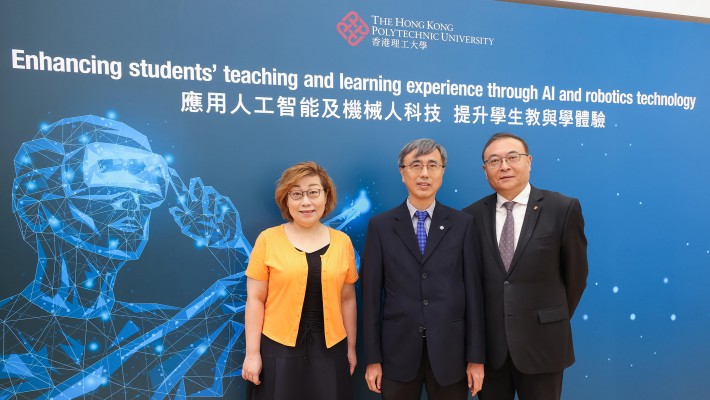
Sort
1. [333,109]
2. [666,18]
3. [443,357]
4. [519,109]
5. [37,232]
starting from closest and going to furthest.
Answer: [443,357] → [37,232] → [333,109] → [519,109] → [666,18]

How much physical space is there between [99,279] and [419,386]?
1.61 metres

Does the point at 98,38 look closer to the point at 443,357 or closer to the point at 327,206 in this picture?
the point at 327,206

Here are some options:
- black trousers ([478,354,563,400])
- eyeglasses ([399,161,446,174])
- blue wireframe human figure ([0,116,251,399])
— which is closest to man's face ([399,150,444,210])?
eyeglasses ([399,161,446,174])

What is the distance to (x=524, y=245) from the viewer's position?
209 cm

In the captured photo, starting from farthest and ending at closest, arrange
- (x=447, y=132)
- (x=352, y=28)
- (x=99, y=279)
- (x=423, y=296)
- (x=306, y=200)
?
(x=447, y=132) < (x=352, y=28) < (x=99, y=279) < (x=306, y=200) < (x=423, y=296)

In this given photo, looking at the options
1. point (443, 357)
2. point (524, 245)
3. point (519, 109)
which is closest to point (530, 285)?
point (524, 245)

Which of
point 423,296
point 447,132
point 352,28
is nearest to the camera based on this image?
point 423,296

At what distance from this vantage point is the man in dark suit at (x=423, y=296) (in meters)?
2.05

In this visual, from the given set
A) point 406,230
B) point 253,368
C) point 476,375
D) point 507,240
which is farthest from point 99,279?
point 507,240

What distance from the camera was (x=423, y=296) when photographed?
206 centimetres

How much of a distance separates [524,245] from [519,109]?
3.78 ft

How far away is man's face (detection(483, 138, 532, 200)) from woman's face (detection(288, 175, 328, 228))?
2.65 feet

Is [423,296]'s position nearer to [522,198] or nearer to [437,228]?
[437,228]

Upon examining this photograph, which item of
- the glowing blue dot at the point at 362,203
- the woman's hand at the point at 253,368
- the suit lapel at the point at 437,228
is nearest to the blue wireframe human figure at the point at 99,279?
the woman's hand at the point at 253,368
